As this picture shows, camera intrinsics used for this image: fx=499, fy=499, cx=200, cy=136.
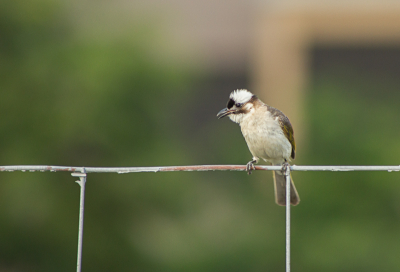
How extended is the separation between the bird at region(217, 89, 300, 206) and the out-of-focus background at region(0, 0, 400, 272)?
4.38ft

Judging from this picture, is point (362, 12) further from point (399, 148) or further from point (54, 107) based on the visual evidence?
point (54, 107)

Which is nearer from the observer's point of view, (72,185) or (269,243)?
(72,185)

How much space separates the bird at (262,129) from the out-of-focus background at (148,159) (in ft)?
4.38

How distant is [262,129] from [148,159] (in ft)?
5.03

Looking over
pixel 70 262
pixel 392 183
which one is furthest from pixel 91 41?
pixel 392 183

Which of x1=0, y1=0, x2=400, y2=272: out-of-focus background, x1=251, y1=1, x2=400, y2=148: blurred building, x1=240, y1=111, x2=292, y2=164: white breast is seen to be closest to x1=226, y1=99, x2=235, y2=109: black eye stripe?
x1=240, y1=111, x2=292, y2=164: white breast

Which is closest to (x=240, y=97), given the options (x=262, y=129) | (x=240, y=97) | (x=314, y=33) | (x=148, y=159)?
(x=240, y=97)

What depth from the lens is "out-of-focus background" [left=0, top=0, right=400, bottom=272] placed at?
4.35 meters

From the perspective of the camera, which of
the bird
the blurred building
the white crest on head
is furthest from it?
the blurred building

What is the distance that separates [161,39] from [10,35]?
1508 millimetres

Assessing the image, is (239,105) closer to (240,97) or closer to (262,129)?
(240,97)

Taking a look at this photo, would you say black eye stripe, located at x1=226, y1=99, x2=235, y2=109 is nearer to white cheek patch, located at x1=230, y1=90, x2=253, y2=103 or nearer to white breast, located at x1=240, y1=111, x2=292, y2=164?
white cheek patch, located at x1=230, y1=90, x2=253, y2=103

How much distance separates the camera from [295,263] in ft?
17.3

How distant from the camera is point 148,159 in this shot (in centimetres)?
483
